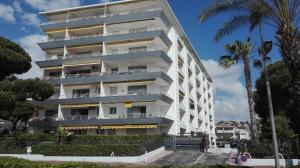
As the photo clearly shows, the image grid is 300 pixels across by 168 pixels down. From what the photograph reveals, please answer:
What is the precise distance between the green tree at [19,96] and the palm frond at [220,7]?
2689cm

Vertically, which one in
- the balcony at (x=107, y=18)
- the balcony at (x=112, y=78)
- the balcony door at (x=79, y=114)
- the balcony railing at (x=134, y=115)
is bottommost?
the balcony railing at (x=134, y=115)

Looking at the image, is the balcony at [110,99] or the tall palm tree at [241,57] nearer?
the tall palm tree at [241,57]

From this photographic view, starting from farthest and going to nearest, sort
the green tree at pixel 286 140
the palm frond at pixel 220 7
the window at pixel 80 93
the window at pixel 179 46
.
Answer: the window at pixel 179 46 → the window at pixel 80 93 → the green tree at pixel 286 140 → the palm frond at pixel 220 7

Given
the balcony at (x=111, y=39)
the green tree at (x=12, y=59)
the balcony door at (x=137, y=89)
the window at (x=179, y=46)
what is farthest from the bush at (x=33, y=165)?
the window at (x=179, y=46)

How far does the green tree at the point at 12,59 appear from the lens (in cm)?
3934

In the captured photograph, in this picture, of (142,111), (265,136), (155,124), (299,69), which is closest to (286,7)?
(299,69)

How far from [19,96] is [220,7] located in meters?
29.0

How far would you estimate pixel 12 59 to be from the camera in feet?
130

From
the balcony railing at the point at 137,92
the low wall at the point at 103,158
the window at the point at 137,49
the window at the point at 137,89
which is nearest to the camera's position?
the low wall at the point at 103,158

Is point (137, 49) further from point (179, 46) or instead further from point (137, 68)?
point (179, 46)

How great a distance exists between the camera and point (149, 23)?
1779 inches

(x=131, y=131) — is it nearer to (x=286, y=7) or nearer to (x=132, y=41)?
(x=132, y=41)

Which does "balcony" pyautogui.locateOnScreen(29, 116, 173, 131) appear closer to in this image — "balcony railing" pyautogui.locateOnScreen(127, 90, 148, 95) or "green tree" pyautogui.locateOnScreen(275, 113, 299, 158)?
"balcony railing" pyautogui.locateOnScreen(127, 90, 148, 95)

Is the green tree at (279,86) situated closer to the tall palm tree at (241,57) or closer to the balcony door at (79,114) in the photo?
the tall palm tree at (241,57)
